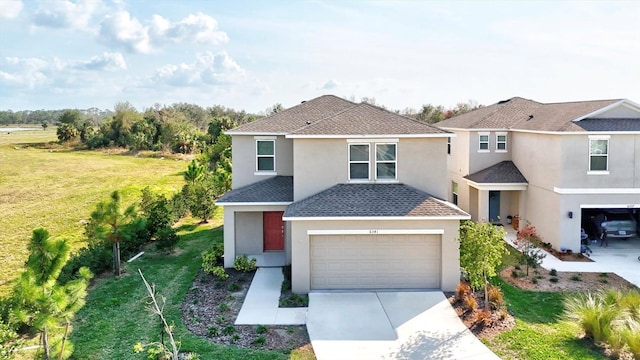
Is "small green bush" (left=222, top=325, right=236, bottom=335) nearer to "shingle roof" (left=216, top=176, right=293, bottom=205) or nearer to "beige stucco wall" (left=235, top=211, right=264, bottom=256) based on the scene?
"shingle roof" (left=216, top=176, right=293, bottom=205)

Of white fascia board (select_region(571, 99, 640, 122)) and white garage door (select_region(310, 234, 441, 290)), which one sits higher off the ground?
white fascia board (select_region(571, 99, 640, 122))

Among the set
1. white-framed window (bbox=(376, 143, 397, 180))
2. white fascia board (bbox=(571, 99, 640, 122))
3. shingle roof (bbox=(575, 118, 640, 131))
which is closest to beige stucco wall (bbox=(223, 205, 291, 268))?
white-framed window (bbox=(376, 143, 397, 180))

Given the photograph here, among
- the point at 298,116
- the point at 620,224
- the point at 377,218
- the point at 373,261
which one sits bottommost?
the point at 373,261

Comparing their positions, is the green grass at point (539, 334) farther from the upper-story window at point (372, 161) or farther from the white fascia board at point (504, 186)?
the white fascia board at point (504, 186)

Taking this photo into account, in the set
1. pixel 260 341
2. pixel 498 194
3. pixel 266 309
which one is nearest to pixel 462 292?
pixel 266 309

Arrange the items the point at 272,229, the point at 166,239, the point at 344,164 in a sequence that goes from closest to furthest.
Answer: the point at 344,164
the point at 272,229
the point at 166,239

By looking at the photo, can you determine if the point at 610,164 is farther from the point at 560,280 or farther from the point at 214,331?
the point at 214,331
